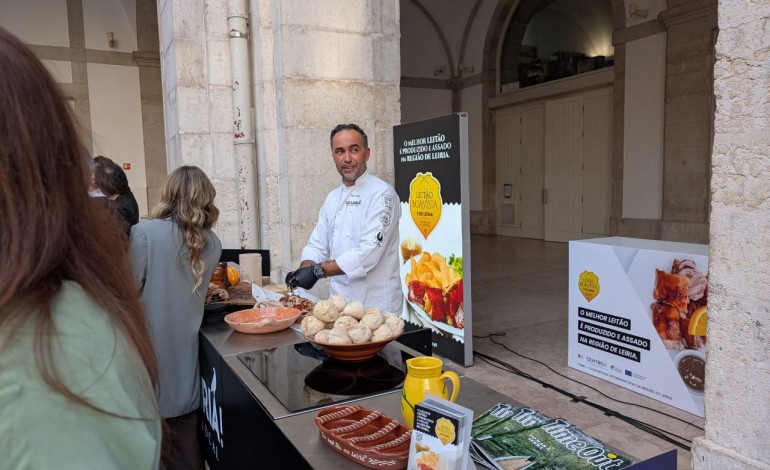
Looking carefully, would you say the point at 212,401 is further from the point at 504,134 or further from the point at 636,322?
the point at 504,134

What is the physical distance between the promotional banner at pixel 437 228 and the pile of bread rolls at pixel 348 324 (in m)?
2.03

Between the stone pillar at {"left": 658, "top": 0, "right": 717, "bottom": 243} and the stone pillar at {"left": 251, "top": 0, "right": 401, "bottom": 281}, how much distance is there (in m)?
6.40

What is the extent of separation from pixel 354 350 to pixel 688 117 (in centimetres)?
907

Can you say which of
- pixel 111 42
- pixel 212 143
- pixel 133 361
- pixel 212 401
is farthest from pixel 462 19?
pixel 133 361

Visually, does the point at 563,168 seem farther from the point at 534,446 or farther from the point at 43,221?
the point at 43,221


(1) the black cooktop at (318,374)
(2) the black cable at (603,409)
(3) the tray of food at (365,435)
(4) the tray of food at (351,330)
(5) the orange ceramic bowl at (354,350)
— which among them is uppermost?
(4) the tray of food at (351,330)

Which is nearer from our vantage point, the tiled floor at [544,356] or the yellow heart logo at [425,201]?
the tiled floor at [544,356]

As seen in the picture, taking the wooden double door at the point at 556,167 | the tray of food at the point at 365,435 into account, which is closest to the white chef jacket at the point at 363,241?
the tray of food at the point at 365,435

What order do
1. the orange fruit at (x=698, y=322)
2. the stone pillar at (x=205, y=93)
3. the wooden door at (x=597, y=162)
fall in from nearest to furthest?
the orange fruit at (x=698, y=322)
the stone pillar at (x=205, y=93)
the wooden door at (x=597, y=162)

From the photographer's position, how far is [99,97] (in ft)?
36.6

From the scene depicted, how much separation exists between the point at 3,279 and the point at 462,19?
1477cm

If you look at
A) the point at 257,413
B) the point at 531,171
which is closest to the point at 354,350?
the point at 257,413

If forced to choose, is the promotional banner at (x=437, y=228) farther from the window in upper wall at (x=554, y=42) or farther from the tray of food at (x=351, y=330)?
the window in upper wall at (x=554, y=42)

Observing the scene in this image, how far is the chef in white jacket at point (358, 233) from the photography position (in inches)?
122
